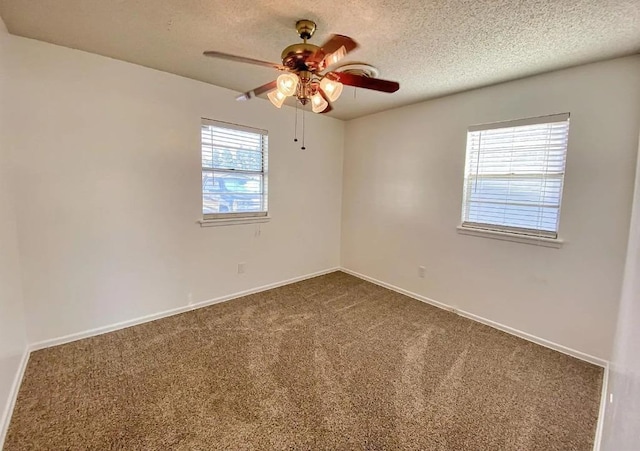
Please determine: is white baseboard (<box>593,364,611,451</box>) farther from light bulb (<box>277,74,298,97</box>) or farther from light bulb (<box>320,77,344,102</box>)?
light bulb (<box>277,74,298,97</box>)

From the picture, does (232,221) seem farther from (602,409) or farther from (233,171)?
(602,409)

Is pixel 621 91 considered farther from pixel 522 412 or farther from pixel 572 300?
pixel 522 412

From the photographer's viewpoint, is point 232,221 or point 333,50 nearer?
point 333,50

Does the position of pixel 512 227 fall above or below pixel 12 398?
above

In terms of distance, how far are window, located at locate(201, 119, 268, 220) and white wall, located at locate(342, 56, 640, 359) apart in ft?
4.95

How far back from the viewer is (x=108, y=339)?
99.3 inches

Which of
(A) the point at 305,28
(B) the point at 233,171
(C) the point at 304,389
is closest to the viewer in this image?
(A) the point at 305,28

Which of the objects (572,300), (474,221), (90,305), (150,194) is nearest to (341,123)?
(474,221)

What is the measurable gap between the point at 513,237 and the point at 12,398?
156 inches

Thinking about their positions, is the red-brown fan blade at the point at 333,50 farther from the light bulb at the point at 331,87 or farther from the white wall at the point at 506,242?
the white wall at the point at 506,242

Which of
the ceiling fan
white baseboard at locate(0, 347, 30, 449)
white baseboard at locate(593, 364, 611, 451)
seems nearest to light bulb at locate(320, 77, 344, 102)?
the ceiling fan

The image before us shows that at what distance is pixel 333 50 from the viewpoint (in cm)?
154

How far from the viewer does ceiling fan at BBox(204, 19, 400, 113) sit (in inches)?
62.3

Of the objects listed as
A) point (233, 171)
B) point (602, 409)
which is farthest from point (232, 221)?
point (602, 409)
